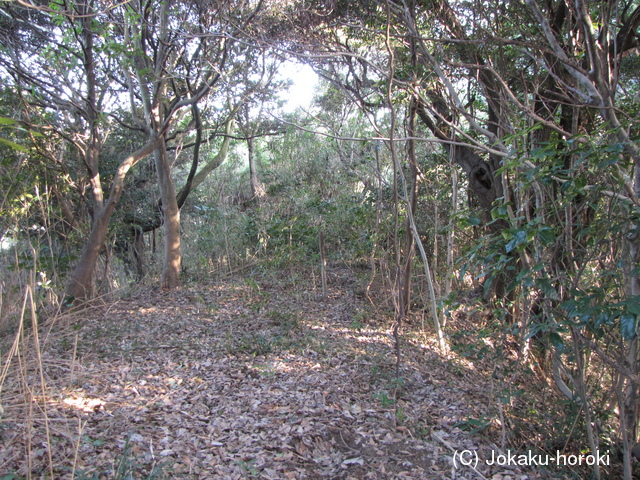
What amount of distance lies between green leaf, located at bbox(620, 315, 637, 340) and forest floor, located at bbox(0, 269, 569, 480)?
1457 millimetres

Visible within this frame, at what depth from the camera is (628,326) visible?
5.58ft

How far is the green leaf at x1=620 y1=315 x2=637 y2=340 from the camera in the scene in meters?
1.68

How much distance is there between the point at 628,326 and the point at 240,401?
8.76 feet

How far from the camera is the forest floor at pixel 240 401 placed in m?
2.41

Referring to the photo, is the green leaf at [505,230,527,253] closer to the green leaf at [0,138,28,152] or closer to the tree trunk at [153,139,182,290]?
the green leaf at [0,138,28,152]

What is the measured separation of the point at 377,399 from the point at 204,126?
6.61 meters

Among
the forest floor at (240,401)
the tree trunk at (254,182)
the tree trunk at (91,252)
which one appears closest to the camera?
the forest floor at (240,401)

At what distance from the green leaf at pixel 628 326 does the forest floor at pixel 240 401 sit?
1.46 m

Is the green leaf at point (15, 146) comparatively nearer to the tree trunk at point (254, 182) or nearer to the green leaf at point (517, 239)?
the green leaf at point (517, 239)

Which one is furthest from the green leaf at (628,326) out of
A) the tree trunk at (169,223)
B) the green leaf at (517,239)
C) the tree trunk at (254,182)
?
the tree trunk at (254,182)

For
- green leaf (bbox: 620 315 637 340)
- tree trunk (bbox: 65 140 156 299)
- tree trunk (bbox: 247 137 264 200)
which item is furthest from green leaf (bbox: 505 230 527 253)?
tree trunk (bbox: 247 137 264 200)

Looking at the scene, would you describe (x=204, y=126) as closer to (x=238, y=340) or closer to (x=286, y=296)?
(x=286, y=296)

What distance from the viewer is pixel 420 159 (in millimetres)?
5809

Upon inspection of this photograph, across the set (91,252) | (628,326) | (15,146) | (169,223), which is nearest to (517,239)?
(628,326)
